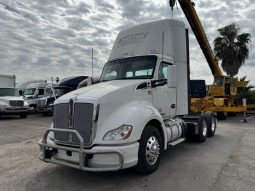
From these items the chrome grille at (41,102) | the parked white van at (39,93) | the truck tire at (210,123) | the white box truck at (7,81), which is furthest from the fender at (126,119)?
the white box truck at (7,81)

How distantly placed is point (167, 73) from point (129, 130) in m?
2.05

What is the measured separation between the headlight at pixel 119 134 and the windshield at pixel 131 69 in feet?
6.10

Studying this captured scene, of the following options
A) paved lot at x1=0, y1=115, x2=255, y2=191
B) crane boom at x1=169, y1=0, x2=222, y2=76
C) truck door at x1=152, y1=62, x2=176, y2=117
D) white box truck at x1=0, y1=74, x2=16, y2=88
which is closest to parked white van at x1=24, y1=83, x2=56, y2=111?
white box truck at x1=0, y1=74, x2=16, y2=88

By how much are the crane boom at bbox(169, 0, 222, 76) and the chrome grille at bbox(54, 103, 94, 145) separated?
7900 millimetres

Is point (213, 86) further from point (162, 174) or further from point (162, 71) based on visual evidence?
point (162, 174)

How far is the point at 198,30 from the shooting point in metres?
15.8

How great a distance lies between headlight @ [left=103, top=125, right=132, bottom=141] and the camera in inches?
197

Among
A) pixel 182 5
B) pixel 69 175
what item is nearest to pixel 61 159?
pixel 69 175

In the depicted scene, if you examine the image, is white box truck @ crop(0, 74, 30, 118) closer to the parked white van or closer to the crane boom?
the parked white van

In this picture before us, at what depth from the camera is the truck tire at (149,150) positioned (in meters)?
5.43

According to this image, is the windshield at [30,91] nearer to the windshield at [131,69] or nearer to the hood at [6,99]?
the hood at [6,99]

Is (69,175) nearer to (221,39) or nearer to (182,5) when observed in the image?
(182,5)

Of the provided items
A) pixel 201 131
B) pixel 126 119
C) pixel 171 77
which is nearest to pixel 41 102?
pixel 201 131

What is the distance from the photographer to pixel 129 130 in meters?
5.11
